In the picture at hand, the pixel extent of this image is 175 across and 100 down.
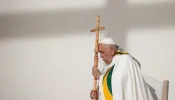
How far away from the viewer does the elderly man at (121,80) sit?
7.95ft

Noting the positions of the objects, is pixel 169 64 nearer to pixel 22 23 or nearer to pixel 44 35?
pixel 44 35

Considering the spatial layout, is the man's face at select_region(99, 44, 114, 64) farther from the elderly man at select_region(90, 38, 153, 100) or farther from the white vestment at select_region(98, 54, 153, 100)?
the white vestment at select_region(98, 54, 153, 100)

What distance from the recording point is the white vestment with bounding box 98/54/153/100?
95.2 inches

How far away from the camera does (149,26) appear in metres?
3.56

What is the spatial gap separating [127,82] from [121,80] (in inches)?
2.4

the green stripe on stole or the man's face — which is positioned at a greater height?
the man's face

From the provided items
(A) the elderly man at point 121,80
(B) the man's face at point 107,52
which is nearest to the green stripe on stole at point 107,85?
(A) the elderly man at point 121,80

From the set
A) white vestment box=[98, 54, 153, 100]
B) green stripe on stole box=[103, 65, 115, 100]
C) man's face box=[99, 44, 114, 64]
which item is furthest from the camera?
man's face box=[99, 44, 114, 64]

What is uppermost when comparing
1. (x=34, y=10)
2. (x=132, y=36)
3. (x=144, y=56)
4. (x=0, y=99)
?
(x=34, y=10)

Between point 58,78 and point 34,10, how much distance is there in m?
0.89

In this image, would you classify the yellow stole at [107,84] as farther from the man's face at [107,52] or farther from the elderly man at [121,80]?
the man's face at [107,52]

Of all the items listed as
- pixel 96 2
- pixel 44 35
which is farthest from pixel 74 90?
pixel 96 2

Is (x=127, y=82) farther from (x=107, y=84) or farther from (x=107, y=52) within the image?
(x=107, y=52)

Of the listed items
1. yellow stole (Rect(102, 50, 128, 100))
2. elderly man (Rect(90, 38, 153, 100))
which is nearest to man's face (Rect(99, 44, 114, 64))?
elderly man (Rect(90, 38, 153, 100))
